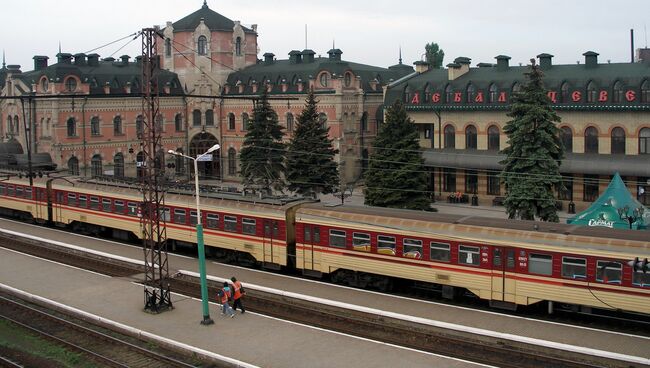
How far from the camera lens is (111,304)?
26.1m

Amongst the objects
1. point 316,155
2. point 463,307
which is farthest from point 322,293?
point 316,155

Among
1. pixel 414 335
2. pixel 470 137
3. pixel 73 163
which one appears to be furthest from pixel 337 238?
pixel 73 163

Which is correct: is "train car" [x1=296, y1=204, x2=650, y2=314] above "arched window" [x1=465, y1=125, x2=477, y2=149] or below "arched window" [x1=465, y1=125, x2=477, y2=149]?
below

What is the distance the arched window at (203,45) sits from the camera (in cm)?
7124

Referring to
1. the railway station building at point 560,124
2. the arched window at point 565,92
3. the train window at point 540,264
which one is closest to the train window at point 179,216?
the train window at point 540,264

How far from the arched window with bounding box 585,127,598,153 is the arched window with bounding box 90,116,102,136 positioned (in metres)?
42.3

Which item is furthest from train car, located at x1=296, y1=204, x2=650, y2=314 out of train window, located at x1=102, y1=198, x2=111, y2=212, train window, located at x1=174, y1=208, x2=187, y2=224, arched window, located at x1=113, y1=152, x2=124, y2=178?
arched window, located at x1=113, y1=152, x2=124, y2=178

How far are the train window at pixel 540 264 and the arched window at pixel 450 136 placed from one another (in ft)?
103

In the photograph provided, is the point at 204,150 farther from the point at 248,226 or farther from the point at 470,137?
the point at 248,226

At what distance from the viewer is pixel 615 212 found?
1341 inches

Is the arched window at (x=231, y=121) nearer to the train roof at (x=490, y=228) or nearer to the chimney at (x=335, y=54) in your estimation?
the chimney at (x=335, y=54)

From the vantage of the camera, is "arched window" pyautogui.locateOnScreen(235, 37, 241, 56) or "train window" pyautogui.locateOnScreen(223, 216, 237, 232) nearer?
"train window" pyautogui.locateOnScreen(223, 216, 237, 232)

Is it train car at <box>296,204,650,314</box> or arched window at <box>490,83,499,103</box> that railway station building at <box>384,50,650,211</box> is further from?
train car at <box>296,204,650,314</box>

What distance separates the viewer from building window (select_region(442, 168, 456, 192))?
52.9 meters
